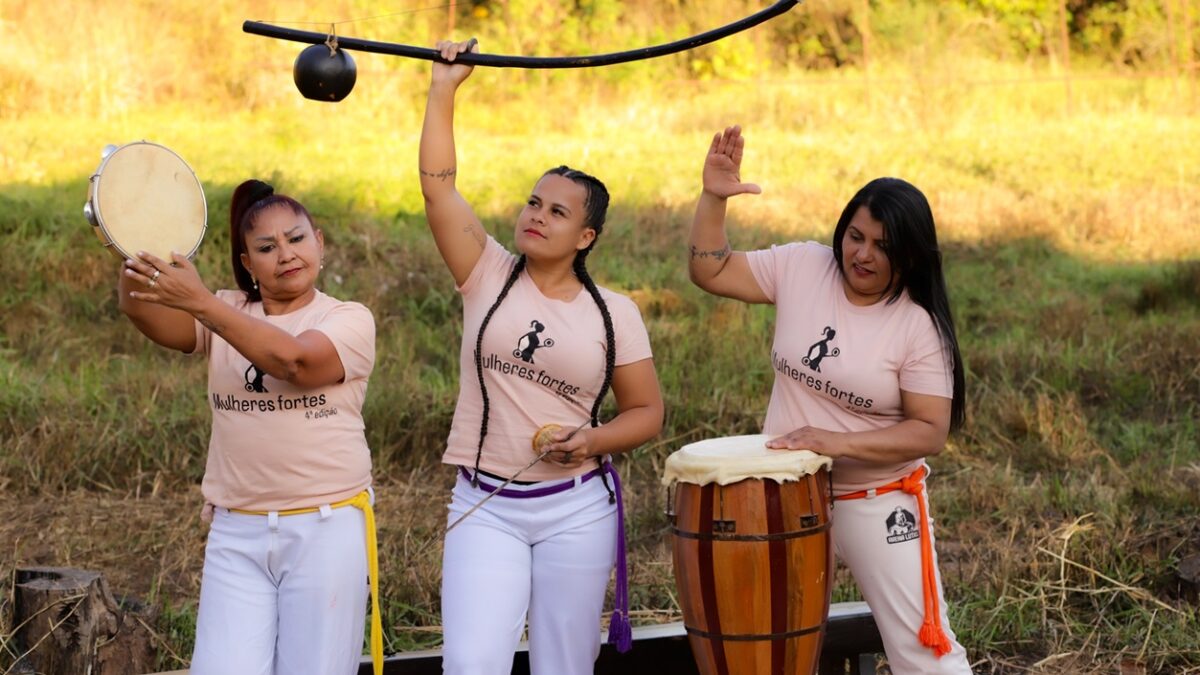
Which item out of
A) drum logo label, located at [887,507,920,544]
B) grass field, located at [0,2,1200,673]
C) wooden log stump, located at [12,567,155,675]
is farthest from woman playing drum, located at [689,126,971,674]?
wooden log stump, located at [12,567,155,675]

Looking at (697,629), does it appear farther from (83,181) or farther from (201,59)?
(201,59)

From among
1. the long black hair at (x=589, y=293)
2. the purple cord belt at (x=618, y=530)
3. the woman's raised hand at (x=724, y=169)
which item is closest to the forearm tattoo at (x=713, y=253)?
the woman's raised hand at (x=724, y=169)

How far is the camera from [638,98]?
16.3m

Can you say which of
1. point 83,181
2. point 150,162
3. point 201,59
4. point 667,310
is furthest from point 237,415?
point 201,59

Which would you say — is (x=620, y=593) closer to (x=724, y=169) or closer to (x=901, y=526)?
(x=901, y=526)

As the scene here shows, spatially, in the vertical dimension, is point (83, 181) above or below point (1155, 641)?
above

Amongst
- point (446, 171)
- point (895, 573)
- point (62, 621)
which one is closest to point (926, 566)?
point (895, 573)

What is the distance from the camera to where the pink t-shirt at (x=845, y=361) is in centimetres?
385

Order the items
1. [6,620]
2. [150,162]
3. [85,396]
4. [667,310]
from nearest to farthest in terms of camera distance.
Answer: [150,162] → [6,620] → [85,396] → [667,310]

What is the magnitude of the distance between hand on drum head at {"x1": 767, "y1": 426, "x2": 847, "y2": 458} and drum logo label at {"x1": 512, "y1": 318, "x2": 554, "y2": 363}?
67 cm

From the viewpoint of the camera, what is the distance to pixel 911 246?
380 cm

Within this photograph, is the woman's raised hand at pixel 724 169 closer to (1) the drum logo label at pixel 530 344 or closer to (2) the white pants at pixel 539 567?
(1) the drum logo label at pixel 530 344

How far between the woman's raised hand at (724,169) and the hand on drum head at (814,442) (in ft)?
2.26

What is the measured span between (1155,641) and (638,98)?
12089mm
